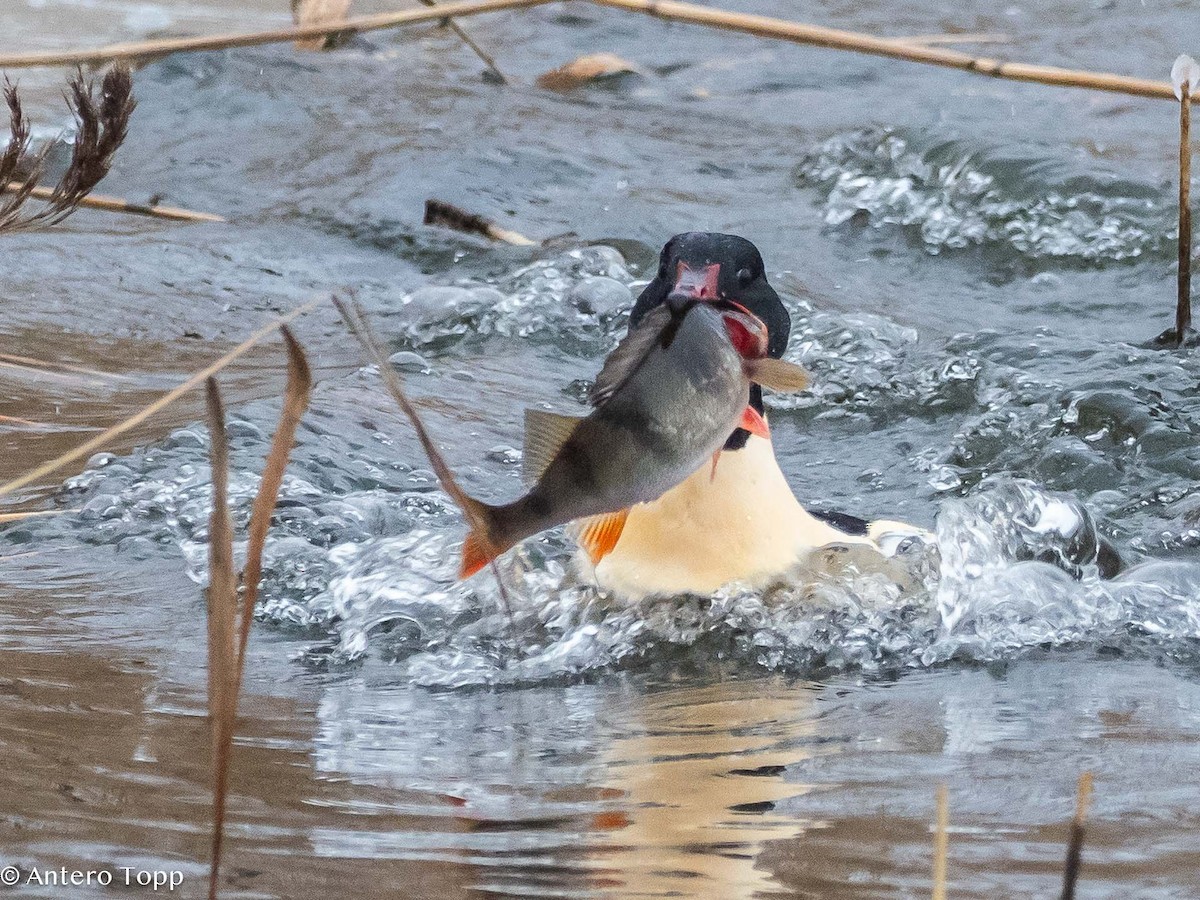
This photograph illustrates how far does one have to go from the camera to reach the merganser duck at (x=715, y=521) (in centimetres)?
306

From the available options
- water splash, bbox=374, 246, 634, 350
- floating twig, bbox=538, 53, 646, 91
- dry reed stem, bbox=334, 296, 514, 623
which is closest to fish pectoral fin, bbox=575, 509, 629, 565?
dry reed stem, bbox=334, 296, 514, 623

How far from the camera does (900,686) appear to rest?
2.75 meters

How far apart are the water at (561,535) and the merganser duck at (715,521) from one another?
55mm

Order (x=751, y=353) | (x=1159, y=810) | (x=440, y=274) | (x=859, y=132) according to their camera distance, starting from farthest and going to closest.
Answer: (x=859, y=132) < (x=440, y=274) < (x=751, y=353) < (x=1159, y=810)

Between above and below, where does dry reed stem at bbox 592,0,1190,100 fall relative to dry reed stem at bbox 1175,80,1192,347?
above

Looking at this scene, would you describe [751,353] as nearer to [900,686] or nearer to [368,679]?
[900,686]

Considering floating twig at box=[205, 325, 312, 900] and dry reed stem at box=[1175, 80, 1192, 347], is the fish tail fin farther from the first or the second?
dry reed stem at box=[1175, 80, 1192, 347]

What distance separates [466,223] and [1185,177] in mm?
2907

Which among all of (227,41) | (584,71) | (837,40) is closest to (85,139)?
(227,41)

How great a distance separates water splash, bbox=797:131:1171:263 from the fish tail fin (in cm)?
442

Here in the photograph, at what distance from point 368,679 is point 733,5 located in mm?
7691

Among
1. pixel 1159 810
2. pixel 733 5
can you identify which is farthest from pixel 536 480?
pixel 733 5

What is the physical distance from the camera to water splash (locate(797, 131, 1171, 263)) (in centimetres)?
634

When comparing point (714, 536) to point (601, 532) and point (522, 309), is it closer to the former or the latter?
point (601, 532)
